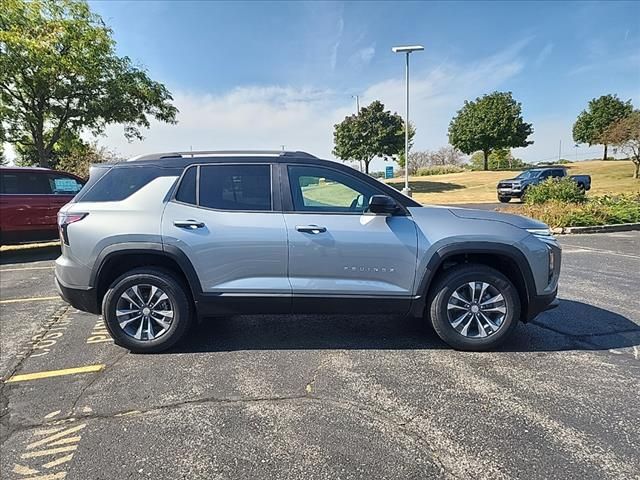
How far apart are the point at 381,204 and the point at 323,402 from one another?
1.68m

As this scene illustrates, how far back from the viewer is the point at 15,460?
7.44ft

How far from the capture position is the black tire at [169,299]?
3.60 meters

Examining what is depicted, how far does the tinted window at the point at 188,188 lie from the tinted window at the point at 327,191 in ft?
2.99

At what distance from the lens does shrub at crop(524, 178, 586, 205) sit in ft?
45.6

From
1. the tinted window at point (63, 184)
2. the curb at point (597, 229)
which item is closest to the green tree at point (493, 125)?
the curb at point (597, 229)

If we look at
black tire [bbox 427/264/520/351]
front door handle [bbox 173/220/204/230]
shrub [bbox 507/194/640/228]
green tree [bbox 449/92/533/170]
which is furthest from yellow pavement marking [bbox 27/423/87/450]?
green tree [bbox 449/92/533/170]

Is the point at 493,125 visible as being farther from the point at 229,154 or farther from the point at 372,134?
the point at 229,154

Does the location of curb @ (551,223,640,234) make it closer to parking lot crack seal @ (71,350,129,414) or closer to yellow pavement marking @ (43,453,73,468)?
parking lot crack seal @ (71,350,129,414)

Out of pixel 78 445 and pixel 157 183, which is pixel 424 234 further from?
pixel 78 445

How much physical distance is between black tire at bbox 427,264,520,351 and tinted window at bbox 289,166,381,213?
1028 mm

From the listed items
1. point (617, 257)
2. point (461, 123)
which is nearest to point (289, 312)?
point (617, 257)

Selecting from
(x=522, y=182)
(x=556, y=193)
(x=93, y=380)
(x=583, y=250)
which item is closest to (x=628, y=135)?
(x=522, y=182)

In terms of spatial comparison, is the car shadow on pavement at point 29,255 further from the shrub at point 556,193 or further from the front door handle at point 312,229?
the shrub at point 556,193

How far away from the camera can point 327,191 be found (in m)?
3.76
